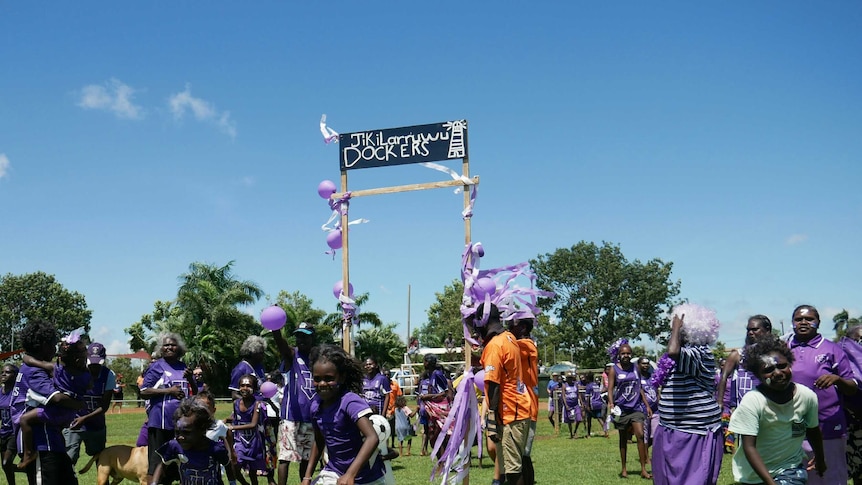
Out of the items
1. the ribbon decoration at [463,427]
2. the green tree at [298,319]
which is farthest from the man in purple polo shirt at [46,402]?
the green tree at [298,319]

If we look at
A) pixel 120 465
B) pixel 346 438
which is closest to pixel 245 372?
pixel 120 465

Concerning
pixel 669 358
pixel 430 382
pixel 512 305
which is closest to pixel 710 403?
pixel 669 358

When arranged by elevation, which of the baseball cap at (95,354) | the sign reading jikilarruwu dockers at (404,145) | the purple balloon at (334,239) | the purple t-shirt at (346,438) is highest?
the sign reading jikilarruwu dockers at (404,145)

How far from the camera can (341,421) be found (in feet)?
16.3

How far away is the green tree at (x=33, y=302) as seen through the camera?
2277 inches

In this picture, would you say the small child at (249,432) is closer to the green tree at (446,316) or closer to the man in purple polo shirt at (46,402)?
the man in purple polo shirt at (46,402)

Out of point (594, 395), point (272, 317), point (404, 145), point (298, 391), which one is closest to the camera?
point (272, 317)

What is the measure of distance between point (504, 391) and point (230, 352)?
29.9 meters

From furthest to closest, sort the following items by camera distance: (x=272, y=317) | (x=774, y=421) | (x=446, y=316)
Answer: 1. (x=446, y=316)
2. (x=272, y=317)
3. (x=774, y=421)

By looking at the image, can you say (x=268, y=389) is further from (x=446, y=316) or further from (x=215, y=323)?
(x=446, y=316)

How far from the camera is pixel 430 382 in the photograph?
13.5 m

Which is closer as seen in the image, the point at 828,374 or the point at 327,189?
the point at 828,374

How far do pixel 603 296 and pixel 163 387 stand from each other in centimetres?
5593

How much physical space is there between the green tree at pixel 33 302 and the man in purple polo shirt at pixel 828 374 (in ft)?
192
